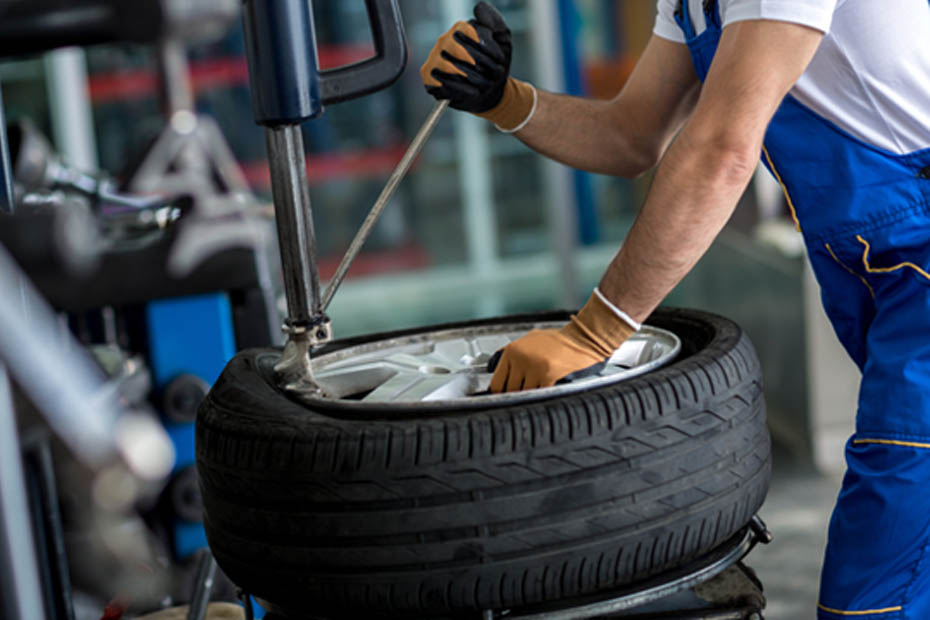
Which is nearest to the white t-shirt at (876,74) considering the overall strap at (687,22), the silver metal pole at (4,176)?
the overall strap at (687,22)

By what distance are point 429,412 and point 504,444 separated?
0.12 m

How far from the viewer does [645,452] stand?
2.60 ft

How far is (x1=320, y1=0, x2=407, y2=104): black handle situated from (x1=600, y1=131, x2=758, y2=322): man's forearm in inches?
10.7

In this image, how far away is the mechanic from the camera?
94 centimetres

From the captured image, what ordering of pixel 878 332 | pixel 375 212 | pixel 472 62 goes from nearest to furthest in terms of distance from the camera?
pixel 375 212
pixel 878 332
pixel 472 62

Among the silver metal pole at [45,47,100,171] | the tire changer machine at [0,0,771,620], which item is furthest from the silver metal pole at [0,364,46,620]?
the silver metal pole at [45,47,100,171]

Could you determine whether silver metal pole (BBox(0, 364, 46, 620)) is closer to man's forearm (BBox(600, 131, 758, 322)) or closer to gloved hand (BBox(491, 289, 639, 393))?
gloved hand (BBox(491, 289, 639, 393))

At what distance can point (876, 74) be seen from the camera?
106cm

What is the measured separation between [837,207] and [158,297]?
1073 millimetres

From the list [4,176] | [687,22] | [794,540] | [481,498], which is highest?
[687,22]

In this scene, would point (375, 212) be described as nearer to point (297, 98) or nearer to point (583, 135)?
point (297, 98)

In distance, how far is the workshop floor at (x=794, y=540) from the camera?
7.02 ft

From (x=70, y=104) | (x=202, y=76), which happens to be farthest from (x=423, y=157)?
(x=70, y=104)

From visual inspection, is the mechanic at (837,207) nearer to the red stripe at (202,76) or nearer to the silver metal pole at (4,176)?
the silver metal pole at (4,176)
